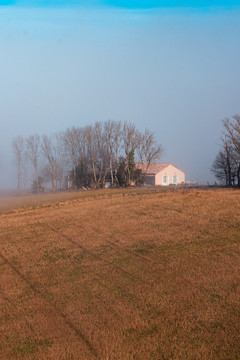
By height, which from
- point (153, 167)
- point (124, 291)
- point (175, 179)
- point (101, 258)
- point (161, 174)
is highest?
point (153, 167)

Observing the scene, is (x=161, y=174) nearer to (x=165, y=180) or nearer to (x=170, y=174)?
(x=165, y=180)

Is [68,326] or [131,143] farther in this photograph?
[131,143]

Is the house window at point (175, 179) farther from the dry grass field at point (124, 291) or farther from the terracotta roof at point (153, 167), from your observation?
the dry grass field at point (124, 291)

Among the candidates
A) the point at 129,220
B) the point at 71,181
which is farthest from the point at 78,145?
the point at 129,220

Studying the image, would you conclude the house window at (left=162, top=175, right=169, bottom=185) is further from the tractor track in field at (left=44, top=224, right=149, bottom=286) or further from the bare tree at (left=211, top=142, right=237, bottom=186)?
the tractor track in field at (left=44, top=224, right=149, bottom=286)

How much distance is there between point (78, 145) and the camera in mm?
79125

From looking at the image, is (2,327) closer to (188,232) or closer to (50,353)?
(50,353)

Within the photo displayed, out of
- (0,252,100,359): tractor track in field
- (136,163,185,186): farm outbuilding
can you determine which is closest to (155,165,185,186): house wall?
(136,163,185,186): farm outbuilding

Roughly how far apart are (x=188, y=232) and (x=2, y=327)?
397 inches

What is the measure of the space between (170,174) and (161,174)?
283 cm

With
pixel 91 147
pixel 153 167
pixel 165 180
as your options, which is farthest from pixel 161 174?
pixel 91 147

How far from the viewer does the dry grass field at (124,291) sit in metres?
6.98

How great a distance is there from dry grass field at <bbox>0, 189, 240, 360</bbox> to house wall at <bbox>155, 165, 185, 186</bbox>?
5749cm

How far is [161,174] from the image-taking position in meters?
77.5
